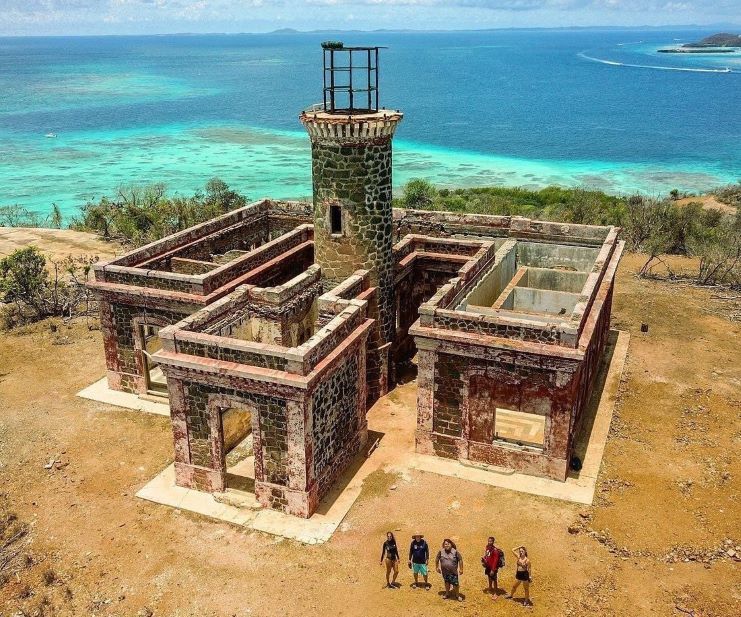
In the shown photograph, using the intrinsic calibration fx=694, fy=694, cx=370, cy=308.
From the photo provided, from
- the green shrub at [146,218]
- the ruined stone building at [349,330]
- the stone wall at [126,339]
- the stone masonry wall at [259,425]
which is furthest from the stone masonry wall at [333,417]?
the green shrub at [146,218]

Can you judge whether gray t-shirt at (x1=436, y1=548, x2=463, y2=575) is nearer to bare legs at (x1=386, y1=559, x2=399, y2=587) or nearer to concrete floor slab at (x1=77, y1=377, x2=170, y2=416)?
bare legs at (x1=386, y1=559, x2=399, y2=587)

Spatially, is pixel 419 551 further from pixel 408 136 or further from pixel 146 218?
pixel 408 136

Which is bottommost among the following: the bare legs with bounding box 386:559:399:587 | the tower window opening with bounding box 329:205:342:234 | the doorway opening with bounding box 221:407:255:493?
the doorway opening with bounding box 221:407:255:493

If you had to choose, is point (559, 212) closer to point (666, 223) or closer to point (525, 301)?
point (666, 223)

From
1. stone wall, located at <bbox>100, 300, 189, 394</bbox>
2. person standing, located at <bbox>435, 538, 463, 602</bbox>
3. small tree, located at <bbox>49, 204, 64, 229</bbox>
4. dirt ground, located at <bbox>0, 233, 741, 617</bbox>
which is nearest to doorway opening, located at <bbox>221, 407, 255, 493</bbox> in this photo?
dirt ground, located at <bbox>0, 233, 741, 617</bbox>

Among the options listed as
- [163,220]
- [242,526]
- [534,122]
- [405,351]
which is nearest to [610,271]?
[405,351]
